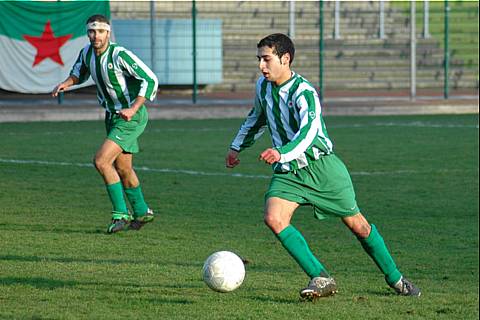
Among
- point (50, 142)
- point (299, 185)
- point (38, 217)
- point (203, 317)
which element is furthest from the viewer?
point (50, 142)

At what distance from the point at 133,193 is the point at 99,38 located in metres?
1.31

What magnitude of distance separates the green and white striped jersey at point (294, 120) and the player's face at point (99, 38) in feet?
9.39

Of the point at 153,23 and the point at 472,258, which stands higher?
the point at 153,23

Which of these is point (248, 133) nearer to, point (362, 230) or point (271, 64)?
point (271, 64)

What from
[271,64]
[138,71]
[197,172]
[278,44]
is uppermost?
[278,44]

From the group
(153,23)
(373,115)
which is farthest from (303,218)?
(153,23)

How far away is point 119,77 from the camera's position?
9.73m

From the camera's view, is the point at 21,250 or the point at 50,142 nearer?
the point at 21,250

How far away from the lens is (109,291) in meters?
6.89

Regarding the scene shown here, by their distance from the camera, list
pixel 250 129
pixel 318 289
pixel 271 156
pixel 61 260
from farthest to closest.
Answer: pixel 61 260
pixel 250 129
pixel 318 289
pixel 271 156

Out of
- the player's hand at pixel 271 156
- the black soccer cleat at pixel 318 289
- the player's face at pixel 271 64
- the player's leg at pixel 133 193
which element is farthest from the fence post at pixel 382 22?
the player's hand at pixel 271 156

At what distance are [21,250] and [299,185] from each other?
8.26 feet

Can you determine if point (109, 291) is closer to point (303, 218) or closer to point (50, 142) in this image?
point (303, 218)

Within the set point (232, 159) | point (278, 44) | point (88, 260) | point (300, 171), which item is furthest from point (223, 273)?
point (88, 260)
